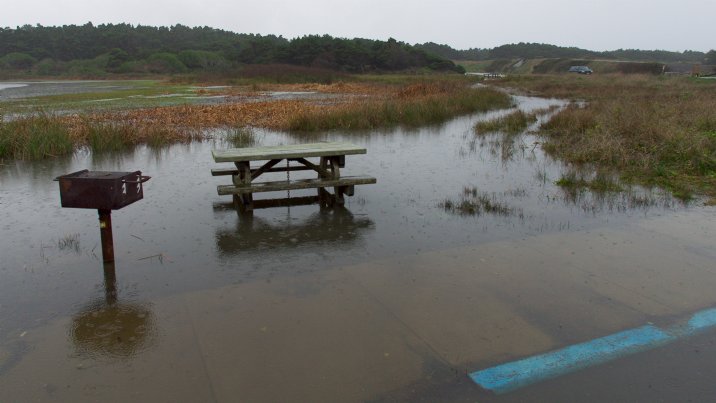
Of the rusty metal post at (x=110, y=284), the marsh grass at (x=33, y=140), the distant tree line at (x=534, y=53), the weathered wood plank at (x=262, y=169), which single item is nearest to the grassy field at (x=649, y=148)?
the weathered wood plank at (x=262, y=169)

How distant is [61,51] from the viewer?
113 meters

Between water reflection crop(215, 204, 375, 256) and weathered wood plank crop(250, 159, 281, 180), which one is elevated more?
weathered wood plank crop(250, 159, 281, 180)

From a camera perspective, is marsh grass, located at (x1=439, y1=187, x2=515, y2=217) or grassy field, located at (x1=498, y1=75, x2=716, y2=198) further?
grassy field, located at (x1=498, y1=75, x2=716, y2=198)

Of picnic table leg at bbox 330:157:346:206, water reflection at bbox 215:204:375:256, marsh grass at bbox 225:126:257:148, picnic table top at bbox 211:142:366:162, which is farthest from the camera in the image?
marsh grass at bbox 225:126:257:148

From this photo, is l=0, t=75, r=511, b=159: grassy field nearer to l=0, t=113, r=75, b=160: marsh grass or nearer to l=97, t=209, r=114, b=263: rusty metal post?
l=0, t=113, r=75, b=160: marsh grass

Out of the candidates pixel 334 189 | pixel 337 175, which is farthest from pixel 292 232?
pixel 334 189

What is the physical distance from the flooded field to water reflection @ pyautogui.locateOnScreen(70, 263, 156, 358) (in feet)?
0.05

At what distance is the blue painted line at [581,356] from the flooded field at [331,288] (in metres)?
0.08

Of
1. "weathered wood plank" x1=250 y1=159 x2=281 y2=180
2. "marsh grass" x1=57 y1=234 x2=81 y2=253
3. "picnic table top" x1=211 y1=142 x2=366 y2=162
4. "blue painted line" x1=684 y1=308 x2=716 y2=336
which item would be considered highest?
"picnic table top" x1=211 y1=142 x2=366 y2=162

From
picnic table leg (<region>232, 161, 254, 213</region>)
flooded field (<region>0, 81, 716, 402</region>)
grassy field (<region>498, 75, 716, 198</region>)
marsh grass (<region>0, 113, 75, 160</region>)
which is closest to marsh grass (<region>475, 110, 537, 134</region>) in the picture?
grassy field (<region>498, 75, 716, 198</region>)

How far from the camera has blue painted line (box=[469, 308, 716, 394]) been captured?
10.3 feet

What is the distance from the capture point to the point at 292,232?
598cm

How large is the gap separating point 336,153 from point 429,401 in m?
4.34

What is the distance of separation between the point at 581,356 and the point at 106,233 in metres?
3.90
